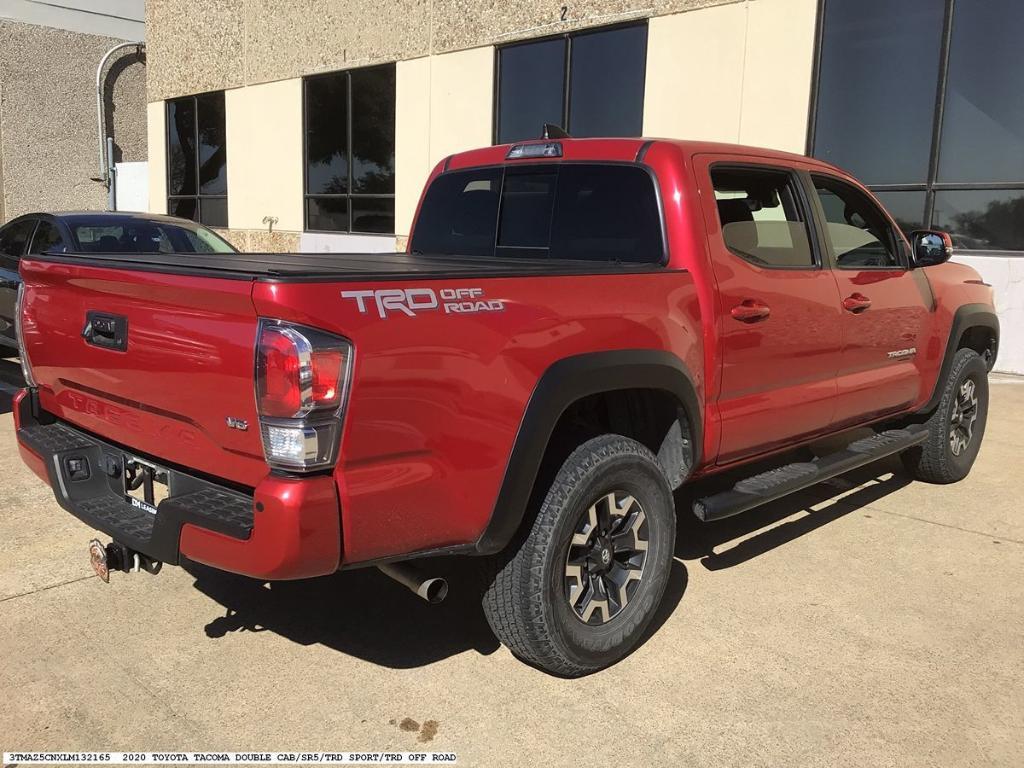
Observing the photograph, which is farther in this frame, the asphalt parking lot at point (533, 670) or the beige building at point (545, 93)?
the beige building at point (545, 93)

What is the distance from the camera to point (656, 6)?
10852 mm

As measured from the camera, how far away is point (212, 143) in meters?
18.1

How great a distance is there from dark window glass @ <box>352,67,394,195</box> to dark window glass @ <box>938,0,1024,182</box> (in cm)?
819

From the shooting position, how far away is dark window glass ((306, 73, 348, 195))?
15047 mm

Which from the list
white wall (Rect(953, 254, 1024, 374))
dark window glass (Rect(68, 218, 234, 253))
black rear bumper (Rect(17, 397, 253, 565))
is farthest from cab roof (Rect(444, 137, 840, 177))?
white wall (Rect(953, 254, 1024, 374))

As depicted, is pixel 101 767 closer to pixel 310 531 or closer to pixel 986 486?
pixel 310 531

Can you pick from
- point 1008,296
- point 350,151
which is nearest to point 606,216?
point 1008,296

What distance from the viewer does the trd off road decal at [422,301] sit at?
95.1 inches

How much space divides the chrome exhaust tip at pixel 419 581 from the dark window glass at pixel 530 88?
401 inches

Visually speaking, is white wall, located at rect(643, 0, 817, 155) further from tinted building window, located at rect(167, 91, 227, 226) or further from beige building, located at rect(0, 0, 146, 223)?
beige building, located at rect(0, 0, 146, 223)

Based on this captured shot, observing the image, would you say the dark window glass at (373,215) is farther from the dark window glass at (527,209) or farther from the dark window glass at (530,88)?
the dark window glass at (527,209)

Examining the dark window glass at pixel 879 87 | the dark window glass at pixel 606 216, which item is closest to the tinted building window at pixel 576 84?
the dark window glass at pixel 879 87

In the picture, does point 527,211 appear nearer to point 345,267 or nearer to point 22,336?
point 345,267

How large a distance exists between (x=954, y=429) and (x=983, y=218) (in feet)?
15.7
